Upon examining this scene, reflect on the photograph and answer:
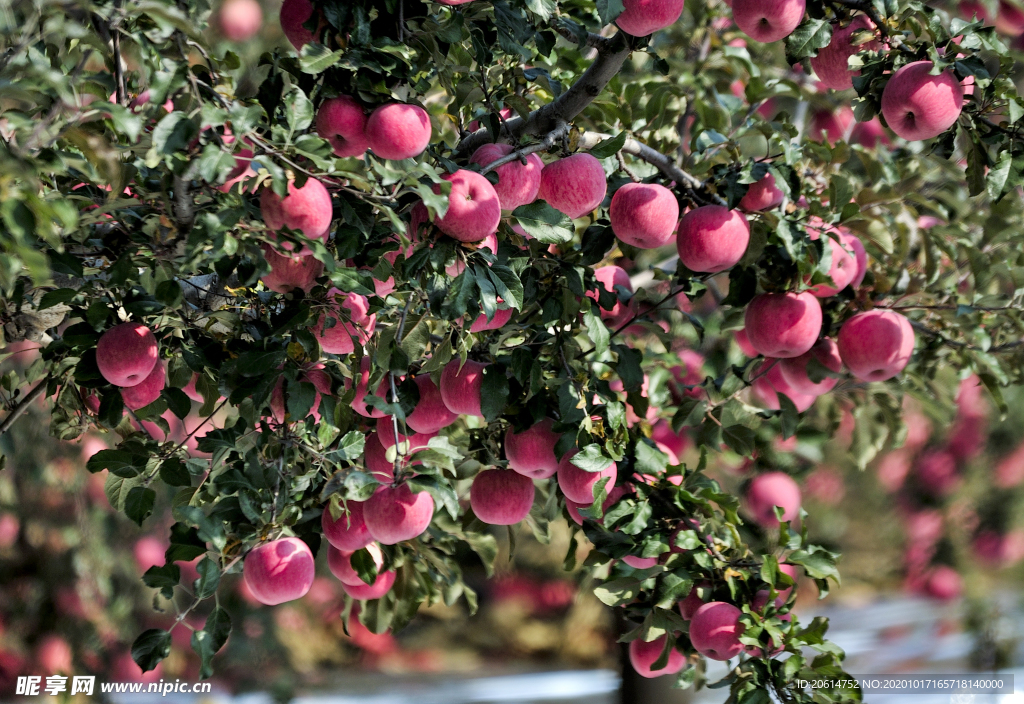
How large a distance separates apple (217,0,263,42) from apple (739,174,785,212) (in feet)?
6.34

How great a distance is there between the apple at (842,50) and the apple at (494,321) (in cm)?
56

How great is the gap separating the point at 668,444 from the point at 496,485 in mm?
592

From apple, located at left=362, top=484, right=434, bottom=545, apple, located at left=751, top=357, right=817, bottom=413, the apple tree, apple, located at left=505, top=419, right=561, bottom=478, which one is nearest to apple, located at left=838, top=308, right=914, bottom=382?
the apple tree

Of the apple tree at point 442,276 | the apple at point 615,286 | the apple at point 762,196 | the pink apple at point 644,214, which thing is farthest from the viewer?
the apple at point 615,286

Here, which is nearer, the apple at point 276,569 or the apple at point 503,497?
the apple at point 276,569

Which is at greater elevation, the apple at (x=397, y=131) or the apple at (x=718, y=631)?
the apple at (x=397, y=131)

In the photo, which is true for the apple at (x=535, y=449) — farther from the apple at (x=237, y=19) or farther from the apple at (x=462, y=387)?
the apple at (x=237, y=19)

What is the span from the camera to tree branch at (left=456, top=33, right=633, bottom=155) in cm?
102

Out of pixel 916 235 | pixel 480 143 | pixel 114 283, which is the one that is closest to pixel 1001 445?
pixel 916 235

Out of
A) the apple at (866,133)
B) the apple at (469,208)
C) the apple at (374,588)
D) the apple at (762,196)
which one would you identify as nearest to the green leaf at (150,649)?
the apple at (374,588)

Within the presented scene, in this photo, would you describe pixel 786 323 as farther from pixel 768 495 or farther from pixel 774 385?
pixel 768 495

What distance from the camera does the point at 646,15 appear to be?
98 cm

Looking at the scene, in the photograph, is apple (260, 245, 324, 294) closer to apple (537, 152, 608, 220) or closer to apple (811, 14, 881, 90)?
apple (537, 152, 608, 220)

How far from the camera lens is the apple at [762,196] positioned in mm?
1197
